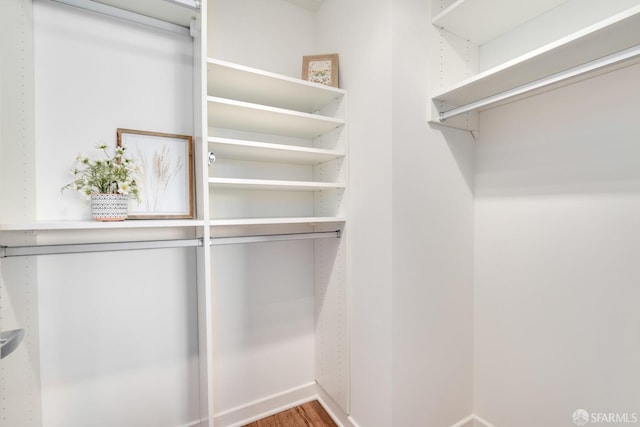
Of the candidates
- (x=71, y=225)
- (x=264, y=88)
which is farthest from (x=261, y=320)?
(x=264, y=88)

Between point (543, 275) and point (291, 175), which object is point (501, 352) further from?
point (291, 175)

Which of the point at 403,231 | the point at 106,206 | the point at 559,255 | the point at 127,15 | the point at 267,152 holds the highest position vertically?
the point at 127,15

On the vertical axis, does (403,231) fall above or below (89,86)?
below

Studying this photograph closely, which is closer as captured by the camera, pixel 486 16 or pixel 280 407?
pixel 486 16

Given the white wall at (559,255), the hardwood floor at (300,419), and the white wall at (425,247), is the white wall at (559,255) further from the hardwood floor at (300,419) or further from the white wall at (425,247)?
the hardwood floor at (300,419)

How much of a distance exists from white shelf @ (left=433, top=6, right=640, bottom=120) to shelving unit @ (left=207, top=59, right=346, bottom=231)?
2.08 feet

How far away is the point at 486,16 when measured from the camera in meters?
1.31

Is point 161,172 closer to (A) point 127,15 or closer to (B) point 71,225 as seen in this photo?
(B) point 71,225

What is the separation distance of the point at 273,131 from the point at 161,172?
67cm

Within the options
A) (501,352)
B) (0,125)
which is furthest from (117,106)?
(501,352)

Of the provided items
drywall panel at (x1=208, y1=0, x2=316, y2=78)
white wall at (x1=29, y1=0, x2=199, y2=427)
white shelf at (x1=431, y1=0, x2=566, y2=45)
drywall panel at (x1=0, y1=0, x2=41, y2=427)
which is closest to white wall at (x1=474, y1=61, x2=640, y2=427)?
white shelf at (x1=431, y1=0, x2=566, y2=45)

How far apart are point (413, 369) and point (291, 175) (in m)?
1.31

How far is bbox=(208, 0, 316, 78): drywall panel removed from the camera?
5.30 feet

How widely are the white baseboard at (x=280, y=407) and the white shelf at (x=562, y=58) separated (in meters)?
1.88
